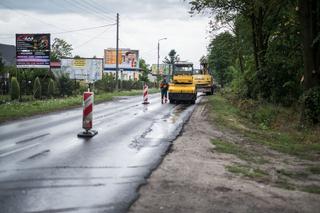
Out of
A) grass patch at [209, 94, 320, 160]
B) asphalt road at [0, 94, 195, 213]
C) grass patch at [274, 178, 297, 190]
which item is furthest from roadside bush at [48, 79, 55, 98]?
grass patch at [274, 178, 297, 190]

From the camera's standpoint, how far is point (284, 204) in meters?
7.91

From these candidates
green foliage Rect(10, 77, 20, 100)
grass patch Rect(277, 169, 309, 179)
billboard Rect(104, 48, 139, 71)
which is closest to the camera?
grass patch Rect(277, 169, 309, 179)

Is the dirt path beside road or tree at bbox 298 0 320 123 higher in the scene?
tree at bbox 298 0 320 123

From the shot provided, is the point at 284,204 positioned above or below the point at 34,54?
below

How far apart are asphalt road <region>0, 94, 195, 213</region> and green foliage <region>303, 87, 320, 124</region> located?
5.40m

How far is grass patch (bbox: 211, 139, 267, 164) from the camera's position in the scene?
1248cm

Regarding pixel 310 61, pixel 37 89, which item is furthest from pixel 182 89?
pixel 310 61

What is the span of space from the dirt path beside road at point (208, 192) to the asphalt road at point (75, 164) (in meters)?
0.30

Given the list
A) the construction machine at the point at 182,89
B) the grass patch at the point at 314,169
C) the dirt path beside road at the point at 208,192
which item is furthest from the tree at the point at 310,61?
the construction machine at the point at 182,89

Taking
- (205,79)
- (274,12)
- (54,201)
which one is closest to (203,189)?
(54,201)

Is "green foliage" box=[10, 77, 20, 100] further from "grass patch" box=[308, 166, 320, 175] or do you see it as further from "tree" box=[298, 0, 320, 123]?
"grass patch" box=[308, 166, 320, 175]

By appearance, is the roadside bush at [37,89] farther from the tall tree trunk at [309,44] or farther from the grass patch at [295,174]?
the grass patch at [295,174]

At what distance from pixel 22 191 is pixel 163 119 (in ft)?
48.2

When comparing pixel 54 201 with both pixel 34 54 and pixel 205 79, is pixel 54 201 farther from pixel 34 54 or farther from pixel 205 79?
pixel 205 79
